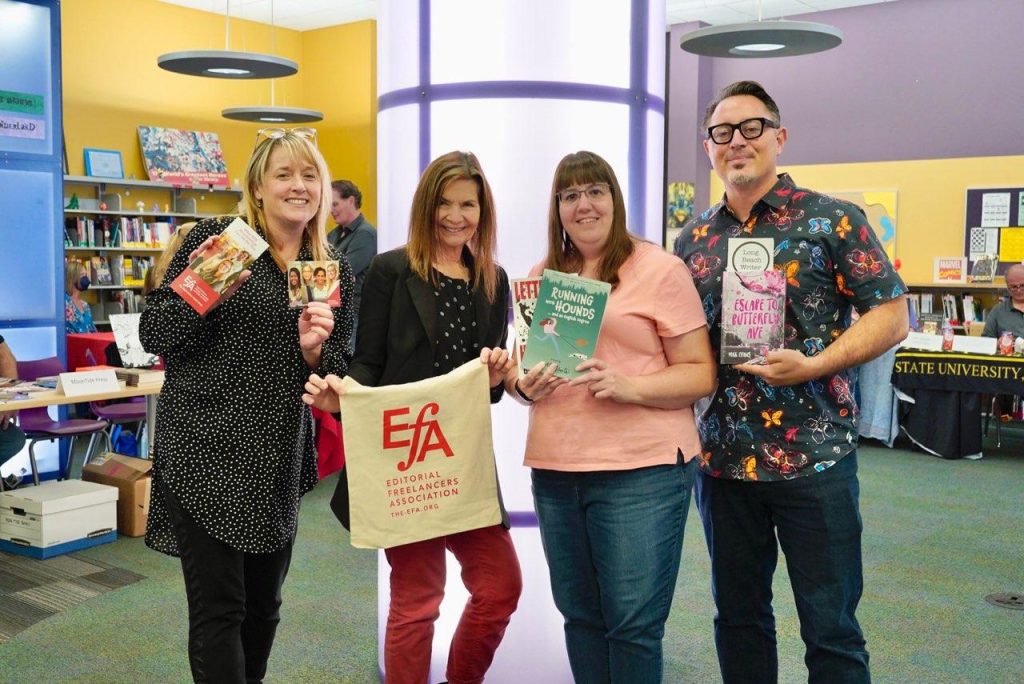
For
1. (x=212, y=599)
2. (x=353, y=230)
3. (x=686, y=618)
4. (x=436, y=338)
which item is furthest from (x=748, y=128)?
(x=353, y=230)

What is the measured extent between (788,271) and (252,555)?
140 centimetres

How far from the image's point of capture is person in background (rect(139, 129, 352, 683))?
86.4 inches

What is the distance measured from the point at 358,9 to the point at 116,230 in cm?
371

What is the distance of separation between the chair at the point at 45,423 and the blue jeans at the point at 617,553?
4154 millimetres

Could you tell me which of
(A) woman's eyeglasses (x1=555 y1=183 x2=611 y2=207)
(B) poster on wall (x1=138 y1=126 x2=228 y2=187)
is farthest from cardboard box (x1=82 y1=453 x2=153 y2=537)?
(B) poster on wall (x1=138 y1=126 x2=228 y2=187)

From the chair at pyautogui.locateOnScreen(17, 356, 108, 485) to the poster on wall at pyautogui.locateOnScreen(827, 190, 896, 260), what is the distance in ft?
23.7

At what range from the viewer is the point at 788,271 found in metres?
2.20

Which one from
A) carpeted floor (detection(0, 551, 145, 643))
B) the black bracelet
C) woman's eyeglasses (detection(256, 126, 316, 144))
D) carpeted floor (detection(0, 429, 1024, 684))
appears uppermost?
woman's eyeglasses (detection(256, 126, 316, 144))

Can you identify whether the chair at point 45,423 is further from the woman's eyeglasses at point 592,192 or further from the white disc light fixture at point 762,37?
the white disc light fixture at point 762,37

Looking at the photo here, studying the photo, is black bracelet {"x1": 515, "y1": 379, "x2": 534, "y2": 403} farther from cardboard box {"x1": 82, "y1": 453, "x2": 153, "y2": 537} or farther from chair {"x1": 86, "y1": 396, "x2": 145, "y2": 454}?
chair {"x1": 86, "y1": 396, "x2": 145, "y2": 454}

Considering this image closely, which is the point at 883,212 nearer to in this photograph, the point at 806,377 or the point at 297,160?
the point at 806,377

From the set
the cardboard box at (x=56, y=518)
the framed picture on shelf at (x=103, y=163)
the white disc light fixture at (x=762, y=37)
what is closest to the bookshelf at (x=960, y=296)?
the white disc light fixture at (x=762, y=37)

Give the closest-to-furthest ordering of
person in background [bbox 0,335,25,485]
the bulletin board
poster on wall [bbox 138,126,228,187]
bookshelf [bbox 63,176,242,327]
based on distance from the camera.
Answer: person in background [bbox 0,335,25,485], the bulletin board, bookshelf [bbox 63,176,242,327], poster on wall [bbox 138,126,228,187]

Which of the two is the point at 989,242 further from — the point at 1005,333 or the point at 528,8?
the point at 528,8
